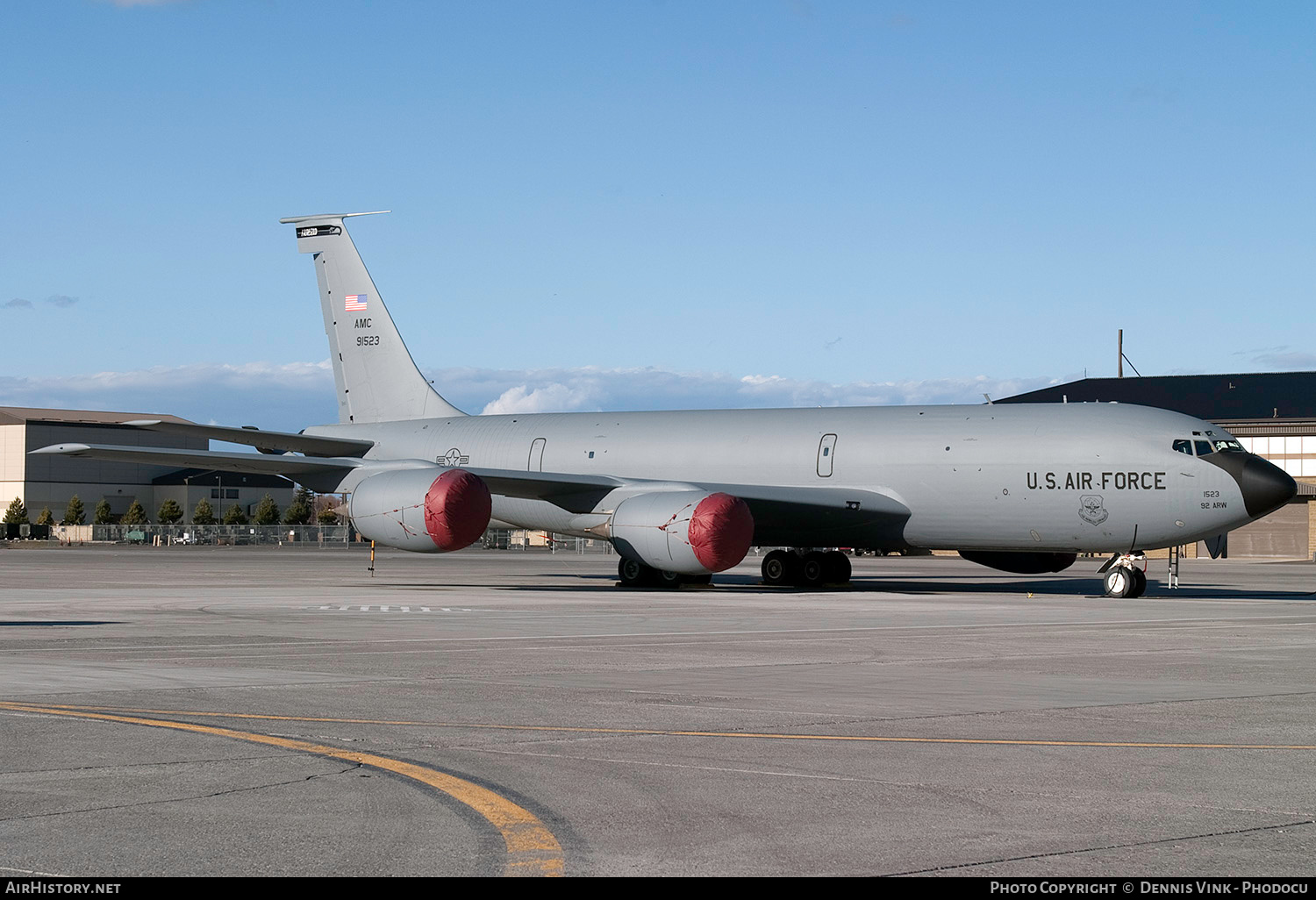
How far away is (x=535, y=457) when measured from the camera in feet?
135

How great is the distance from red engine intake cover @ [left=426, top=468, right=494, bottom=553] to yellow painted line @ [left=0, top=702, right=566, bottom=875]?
20864mm

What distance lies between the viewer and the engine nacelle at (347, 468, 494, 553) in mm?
33062

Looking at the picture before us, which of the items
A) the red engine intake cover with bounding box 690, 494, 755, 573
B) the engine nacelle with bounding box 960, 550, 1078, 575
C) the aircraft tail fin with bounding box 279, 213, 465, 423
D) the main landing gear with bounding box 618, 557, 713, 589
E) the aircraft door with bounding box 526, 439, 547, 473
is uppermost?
the aircraft tail fin with bounding box 279, 213, 465, 423

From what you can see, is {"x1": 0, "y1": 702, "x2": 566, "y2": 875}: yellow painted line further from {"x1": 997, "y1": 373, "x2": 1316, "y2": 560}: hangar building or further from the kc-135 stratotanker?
{"x1": 997, "y1": 373, "x2": 1316, "y2": 560}: hangar building

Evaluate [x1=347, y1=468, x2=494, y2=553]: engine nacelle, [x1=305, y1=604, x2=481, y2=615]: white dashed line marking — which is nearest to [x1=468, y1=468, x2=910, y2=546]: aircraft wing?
[x1=347, y1=468, x2=494, y2=553]: engine nacelle

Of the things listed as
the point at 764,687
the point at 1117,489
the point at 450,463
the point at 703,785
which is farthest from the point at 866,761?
the point at 450,463

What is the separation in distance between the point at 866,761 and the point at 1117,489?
957 inches

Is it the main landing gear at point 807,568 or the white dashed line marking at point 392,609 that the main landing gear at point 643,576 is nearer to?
the main landing gear at point 807,568

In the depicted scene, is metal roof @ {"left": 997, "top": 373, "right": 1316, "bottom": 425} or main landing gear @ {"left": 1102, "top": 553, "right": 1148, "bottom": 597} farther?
metal roof @ {"left": 997, "top": 373, "right": 1316, "bottom": 425}

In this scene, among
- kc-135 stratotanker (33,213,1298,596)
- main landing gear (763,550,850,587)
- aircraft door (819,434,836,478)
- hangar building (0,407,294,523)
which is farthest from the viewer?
hangar building (0,407,294,523)

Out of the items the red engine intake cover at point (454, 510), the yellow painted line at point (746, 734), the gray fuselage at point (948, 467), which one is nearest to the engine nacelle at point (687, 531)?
the gray fuselage at point (948, 467)

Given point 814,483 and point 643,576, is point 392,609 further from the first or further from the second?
point 814,483

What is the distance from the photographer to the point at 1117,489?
105 ft

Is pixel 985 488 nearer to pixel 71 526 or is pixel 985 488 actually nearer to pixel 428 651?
pixel 428 651
